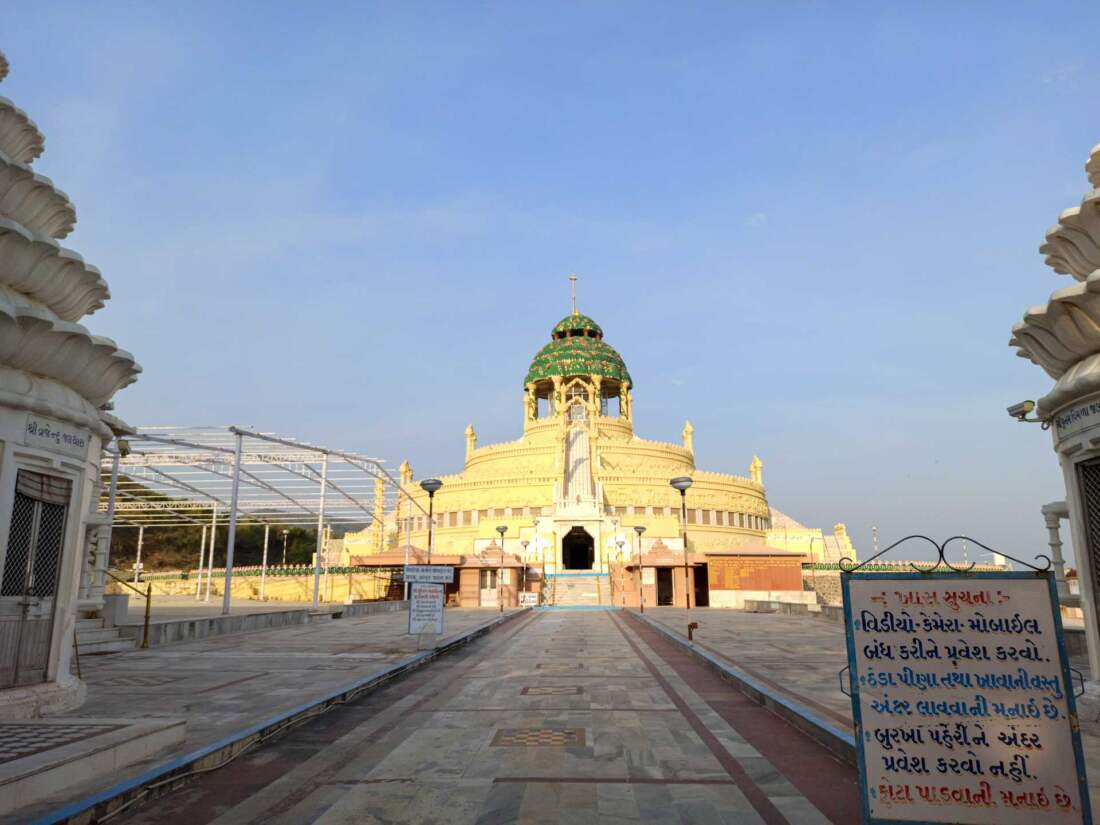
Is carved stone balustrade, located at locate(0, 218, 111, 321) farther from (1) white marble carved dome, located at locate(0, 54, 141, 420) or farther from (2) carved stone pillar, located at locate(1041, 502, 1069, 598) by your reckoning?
(2) carved stone pillar, located at locate(1041, 502, 1069, 598)

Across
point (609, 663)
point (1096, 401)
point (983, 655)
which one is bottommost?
point (609, 663)

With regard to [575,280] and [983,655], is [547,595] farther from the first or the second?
[575,280]

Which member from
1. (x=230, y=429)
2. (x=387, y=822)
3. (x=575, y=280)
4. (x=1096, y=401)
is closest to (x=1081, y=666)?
(x=1096, y=401)

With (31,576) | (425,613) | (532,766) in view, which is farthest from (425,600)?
(532,766)

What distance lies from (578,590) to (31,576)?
38.3 m

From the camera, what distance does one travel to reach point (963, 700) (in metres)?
4.89

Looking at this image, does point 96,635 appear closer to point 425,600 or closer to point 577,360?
point 425,600

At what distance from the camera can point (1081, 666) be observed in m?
11.8

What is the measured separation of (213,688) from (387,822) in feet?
22.8

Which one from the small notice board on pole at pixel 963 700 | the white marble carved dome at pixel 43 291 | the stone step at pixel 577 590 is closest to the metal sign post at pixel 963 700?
the small notice board on pole at pixel 963 700

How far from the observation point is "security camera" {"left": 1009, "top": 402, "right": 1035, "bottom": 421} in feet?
32.8

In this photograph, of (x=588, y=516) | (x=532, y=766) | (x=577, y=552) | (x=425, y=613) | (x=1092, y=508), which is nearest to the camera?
(x=532, y=766)

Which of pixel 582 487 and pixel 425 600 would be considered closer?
pixel 425 600

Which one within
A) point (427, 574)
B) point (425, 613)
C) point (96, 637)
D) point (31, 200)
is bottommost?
point (96, 637)
